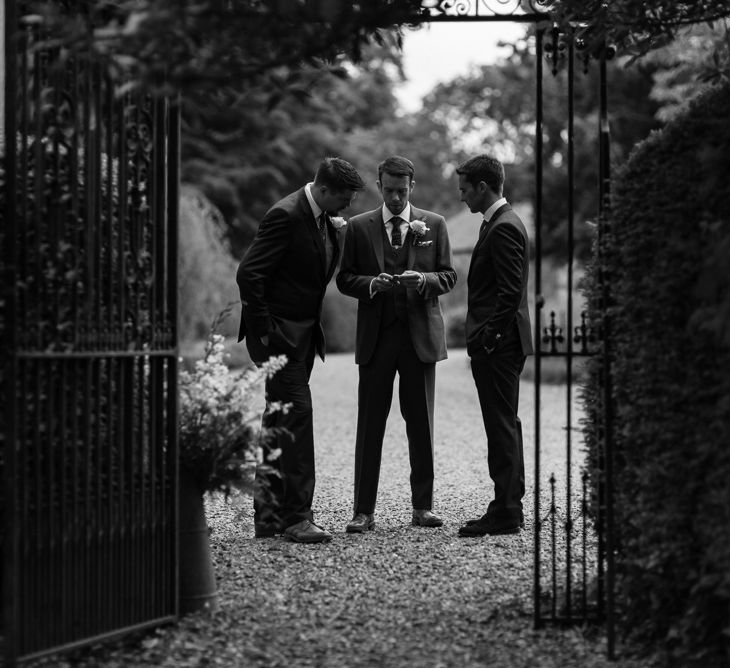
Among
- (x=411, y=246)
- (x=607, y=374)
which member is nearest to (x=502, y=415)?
(x=411, y=246)

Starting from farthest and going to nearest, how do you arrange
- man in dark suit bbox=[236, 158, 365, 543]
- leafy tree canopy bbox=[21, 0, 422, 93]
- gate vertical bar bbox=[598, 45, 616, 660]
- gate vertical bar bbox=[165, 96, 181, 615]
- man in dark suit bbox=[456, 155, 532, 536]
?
man in dark suit bbox=[456, 155, 532, 536] < man in dark suit bbox=[236, 158, 365, 543] < gate vertical bar bbox=[165, 96, 181, 615] < gate vertical bar bbox=[598, 45, 616, 660] < leafy tree canopy bbox=[21, 0, 422, 93]

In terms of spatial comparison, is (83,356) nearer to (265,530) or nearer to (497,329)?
(265,530)

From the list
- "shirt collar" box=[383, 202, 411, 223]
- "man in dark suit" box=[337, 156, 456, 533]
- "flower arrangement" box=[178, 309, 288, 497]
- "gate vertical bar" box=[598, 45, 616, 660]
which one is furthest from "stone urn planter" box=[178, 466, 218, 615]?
"shirt collar" box=[383, 202, 411, 223]

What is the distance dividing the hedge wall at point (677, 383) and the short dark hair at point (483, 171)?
7.37 feet

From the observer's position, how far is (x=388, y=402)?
22.5ft

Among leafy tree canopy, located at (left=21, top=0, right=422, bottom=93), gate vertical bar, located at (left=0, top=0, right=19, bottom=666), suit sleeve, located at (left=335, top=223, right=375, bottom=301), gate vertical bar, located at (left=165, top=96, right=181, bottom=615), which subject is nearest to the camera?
leafy tree canopy, located at (left=21, top=0, right=422, bottom=93)

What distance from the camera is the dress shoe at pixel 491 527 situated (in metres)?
6.62

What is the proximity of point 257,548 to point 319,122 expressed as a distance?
3040cm

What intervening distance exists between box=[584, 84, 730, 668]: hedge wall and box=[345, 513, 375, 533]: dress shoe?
2605mm

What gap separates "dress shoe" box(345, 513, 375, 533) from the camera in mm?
6707

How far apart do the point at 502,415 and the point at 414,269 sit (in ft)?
3.47

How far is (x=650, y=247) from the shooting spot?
410 cm

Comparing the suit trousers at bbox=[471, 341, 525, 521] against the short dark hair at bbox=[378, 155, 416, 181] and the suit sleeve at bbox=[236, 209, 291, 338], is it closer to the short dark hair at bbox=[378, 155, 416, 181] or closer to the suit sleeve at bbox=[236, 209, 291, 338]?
the short dark hair at bbox=[378, 155, 416, 181]

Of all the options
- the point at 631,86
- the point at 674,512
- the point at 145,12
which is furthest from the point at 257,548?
the point at 631,86
